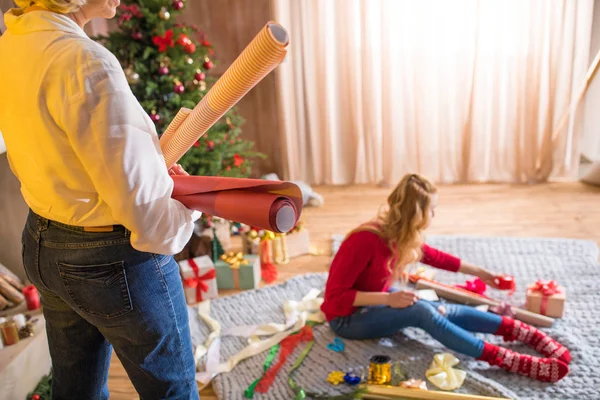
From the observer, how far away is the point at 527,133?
11.7 ft

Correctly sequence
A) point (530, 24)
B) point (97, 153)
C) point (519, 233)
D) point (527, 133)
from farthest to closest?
point (527, 133)
point (530, 24)
point (519, 233)
point (97, 153)

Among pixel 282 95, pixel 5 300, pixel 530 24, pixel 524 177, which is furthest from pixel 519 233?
pixel 5 300

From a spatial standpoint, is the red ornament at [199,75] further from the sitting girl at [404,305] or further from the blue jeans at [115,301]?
the blue jeans at [115,301]

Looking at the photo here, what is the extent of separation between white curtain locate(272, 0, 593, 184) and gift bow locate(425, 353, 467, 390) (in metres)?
2.07

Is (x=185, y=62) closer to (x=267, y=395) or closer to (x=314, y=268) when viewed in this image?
(x=314, y=268)

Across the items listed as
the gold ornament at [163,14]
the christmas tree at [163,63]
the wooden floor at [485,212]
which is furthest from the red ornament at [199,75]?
the wooden floor at [485,212]

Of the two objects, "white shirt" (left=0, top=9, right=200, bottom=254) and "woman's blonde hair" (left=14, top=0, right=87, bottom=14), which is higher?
"woman's blonde hair" (left=14, top=0, right=87, bottom=14)

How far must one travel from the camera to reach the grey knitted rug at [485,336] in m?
1.75

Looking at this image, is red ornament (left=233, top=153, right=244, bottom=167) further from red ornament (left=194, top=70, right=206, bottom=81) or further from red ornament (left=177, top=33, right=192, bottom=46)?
red ornament (left=177, top=33, right=192, bottom=46)

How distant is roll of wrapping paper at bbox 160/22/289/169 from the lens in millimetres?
687

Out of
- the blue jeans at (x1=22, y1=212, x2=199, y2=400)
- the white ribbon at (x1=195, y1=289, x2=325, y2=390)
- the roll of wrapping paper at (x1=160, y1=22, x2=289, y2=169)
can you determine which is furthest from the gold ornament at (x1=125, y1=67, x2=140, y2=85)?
the roll of wrapping paper at (x1=160, y1=22, x2=289, y2=169)

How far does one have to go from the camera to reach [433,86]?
359 cm

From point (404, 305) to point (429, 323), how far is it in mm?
105

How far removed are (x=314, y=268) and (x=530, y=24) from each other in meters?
2.06
